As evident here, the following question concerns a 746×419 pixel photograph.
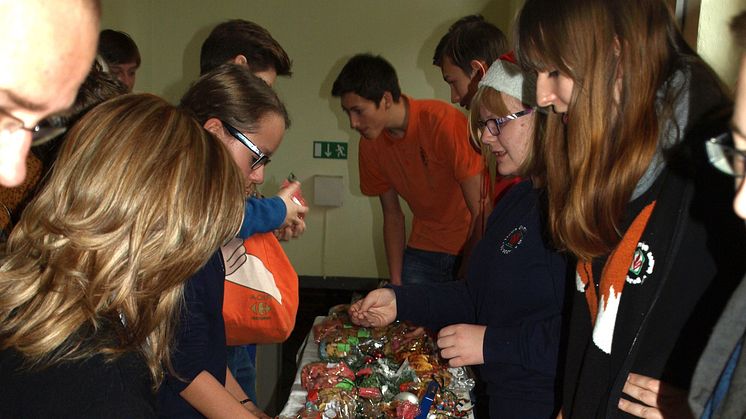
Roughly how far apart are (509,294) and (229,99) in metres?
0.89

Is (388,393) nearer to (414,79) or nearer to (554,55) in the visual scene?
(554,55)

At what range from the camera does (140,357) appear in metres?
1.11

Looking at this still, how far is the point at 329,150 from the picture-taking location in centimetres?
644

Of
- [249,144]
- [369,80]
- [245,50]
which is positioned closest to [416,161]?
[369,80]

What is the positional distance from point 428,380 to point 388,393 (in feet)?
0.47

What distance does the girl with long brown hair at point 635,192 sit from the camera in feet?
3.64

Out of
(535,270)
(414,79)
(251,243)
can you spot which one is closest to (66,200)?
(251,243)

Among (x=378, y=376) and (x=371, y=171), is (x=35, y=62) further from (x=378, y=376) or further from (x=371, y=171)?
(x=371, y=171)

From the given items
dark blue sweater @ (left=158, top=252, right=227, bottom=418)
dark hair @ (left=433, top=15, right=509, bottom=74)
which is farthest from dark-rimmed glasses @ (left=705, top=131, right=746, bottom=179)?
dark hair @ (left=433, top=15, right=509, bottom=74)

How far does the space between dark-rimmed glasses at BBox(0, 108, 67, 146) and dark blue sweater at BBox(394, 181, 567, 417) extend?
3.99 ft

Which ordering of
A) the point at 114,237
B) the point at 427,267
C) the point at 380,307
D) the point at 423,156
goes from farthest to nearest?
the point at 427,267, the point at 423,156, the point at 380,307, the point at 114,237

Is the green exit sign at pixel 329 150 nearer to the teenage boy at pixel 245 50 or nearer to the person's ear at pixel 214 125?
the teenage boy at pixel 245 50

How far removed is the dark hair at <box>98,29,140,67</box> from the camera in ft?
11.0

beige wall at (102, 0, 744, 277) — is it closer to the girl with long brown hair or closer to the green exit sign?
the green exit sign
